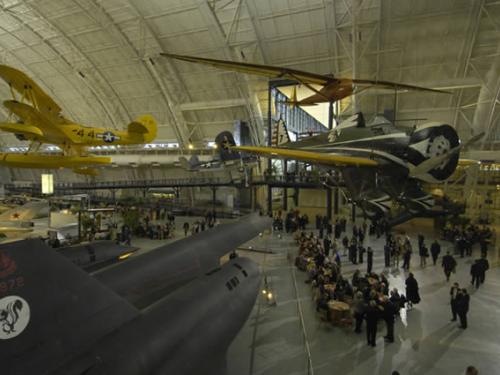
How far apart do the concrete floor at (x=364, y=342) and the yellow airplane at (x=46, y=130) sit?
8.05 metres

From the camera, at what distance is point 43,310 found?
2.53m

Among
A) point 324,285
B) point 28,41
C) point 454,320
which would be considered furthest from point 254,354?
point 28,41

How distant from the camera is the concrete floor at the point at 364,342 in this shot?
5.53 metres

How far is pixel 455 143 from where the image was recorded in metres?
6.82

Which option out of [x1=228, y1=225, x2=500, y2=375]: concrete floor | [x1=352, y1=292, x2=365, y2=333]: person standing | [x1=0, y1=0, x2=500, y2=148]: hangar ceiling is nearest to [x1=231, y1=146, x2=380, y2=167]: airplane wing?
[x1=352, y1=292, x2=365, y2=333]: person standing

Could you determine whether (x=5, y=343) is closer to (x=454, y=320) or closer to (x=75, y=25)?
(x=454, y=320)

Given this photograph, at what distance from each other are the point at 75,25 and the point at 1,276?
2781 centimetres

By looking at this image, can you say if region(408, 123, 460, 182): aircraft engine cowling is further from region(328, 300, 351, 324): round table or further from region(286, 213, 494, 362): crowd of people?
region(328, 300, 351, 324): round table

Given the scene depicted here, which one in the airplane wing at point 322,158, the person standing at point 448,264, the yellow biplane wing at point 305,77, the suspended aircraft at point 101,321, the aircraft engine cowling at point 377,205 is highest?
the yellow biplane wing at point 305,77

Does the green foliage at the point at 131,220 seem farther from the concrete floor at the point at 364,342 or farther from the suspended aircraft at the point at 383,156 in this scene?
the suspended aircraft at the point at 383,156

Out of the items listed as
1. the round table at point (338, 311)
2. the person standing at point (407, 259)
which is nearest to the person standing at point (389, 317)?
the round table at point (338, 311)

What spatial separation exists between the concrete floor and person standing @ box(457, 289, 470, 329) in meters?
0.21

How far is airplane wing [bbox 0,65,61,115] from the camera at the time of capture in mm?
7840

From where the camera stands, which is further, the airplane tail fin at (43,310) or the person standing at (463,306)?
the person standing at (463,306)
